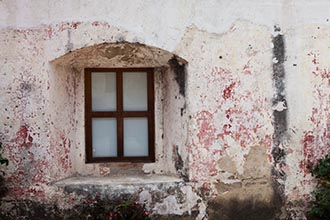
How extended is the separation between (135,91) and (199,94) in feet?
2.89

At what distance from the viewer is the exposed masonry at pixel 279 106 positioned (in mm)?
5777

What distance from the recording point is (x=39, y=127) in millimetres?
5559

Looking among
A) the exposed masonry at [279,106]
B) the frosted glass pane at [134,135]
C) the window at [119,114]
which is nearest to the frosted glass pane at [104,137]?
the window at [119,114]

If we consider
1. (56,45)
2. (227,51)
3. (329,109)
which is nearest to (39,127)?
(56,45)

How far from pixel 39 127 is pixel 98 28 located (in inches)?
47.1

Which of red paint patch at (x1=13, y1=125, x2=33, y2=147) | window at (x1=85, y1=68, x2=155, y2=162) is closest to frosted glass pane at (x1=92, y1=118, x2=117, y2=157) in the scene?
window at (x1=85, y1=68, x2=155, y2=162)

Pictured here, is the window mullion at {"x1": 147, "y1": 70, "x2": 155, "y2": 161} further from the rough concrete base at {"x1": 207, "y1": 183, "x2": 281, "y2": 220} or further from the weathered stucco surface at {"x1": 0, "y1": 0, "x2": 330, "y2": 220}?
the rough concrete base at {"x1": 207, "y1": 183, "x2": 281, "y2": 220}

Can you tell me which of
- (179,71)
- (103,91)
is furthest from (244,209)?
(103,91)

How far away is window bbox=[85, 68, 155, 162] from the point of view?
20.3 feet

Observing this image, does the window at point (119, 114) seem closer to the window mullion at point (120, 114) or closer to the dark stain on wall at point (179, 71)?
the window mullion at point (120, 114)

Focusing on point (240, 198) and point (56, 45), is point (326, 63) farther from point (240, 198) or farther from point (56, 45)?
point (56, 45)

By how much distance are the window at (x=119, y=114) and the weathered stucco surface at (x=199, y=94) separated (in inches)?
12.4

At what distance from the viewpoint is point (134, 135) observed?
623cm

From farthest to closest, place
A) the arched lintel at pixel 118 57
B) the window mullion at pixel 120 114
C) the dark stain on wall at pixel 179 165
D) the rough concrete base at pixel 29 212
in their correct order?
the window mullion at pixel 120 114, the dark stain on wall at pixel 179 165, the arched lintel at pixel 118 57, the rough concrete base at pixel 29 212
